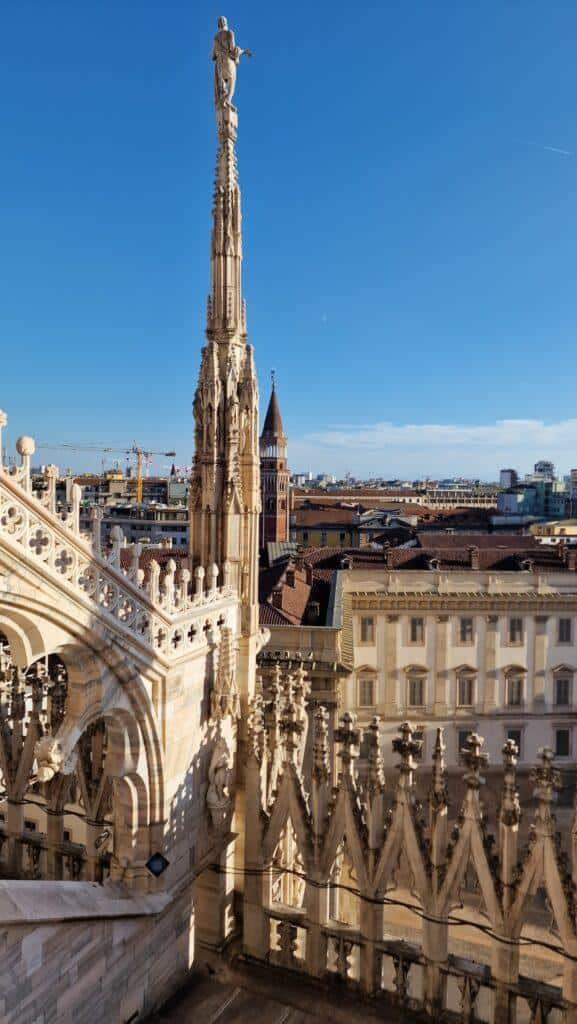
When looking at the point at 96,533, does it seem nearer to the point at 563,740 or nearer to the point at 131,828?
the point at 131,828

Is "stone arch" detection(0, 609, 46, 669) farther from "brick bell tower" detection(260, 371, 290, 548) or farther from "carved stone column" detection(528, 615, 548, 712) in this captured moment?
"brick bell tower" detection(260, 371, 290, 548)

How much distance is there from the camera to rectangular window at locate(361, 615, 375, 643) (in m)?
37.3

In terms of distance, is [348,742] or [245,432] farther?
[245,432]

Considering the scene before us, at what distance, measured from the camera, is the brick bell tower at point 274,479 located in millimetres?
95250

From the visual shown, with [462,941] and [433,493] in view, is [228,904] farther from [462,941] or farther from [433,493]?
[433,493]

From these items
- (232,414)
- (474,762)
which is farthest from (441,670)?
(474,762)

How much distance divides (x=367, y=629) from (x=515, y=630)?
→ 25.6 feet

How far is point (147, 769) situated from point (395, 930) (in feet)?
43.2

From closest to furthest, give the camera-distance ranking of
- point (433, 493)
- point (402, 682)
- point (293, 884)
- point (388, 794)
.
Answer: point (293, 884) < point (388, 794) < point (402, 682) < point (433, 493)

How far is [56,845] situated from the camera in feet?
39.3

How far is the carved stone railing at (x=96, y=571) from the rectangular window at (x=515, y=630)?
3012cm

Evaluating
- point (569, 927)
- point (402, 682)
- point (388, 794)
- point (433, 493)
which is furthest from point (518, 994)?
point (433, 493)

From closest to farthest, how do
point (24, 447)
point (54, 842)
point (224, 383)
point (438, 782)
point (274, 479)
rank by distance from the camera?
point (24, 447) → point (438, 782) → point (224, 383) → point (54, 842) → point (274, 479)

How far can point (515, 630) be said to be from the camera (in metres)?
37.8
